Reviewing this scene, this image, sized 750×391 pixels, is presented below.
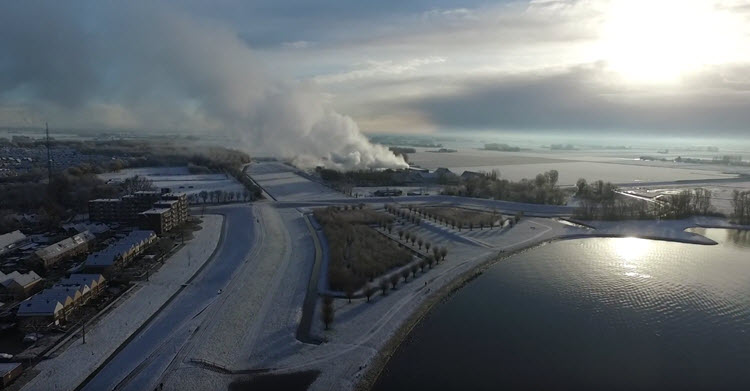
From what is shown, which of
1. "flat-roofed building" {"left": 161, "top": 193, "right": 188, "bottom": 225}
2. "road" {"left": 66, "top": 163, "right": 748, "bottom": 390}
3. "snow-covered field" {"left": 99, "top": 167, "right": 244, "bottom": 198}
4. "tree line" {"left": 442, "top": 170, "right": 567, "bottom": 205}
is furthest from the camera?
"snow-covered field" {"left": 99, "top": 167, "right": 244, "bottom": 198}

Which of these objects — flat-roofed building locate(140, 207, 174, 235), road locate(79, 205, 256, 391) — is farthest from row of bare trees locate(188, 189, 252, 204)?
road locate(79, 205, 256, 391)

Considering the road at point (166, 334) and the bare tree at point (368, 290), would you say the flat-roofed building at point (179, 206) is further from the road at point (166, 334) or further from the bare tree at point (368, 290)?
the bare tree at point (368, 290)

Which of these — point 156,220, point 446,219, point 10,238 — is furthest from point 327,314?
point 10,238

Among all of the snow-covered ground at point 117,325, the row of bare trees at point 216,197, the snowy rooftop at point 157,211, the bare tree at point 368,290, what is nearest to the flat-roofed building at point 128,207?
the snowy rooftop at point 157,211

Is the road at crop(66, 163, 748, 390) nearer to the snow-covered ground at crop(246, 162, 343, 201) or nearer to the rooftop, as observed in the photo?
the rooftop

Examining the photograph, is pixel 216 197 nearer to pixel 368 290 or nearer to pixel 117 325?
pixel 117 325

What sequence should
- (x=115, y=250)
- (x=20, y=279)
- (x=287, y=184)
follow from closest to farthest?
1. (x=20, y=279)
2. (x=115, y=250)
3. (x=287, y=184)
